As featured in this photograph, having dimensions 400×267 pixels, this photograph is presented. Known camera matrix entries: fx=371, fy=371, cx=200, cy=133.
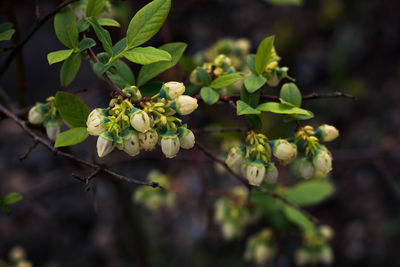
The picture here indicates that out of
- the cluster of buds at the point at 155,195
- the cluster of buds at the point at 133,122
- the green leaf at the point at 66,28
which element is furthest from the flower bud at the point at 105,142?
the cluster of buds at the point at 155,195

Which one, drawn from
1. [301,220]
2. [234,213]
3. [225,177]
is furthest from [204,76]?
[225,177]

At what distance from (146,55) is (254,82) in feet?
0.82

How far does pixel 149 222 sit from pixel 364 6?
2.59 m

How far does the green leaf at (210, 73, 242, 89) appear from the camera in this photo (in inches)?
32.2

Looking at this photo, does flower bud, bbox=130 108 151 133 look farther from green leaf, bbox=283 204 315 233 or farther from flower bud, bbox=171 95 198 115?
green leaf, bbox=283 204 315 233

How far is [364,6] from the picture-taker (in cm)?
323

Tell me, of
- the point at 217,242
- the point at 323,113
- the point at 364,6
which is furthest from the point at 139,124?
the point at 364,6

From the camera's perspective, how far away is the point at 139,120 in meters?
0.65

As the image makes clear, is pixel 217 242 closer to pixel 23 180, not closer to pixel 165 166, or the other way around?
pixel 165 166

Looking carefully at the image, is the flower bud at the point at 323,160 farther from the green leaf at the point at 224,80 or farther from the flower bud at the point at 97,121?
the flower bud at the point at 97,121

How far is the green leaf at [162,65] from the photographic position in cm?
82

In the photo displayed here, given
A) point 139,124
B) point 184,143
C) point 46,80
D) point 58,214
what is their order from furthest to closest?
point 46,80 → point 58,214 → point 184,143 → point 139,124

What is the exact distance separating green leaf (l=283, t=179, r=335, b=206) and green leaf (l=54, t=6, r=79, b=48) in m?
0.94

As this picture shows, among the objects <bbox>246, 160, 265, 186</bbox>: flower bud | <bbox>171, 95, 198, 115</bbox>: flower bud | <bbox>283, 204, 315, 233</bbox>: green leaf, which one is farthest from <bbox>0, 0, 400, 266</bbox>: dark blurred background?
<bbox>171, 95, 198, 115</bbox>: flower bud
